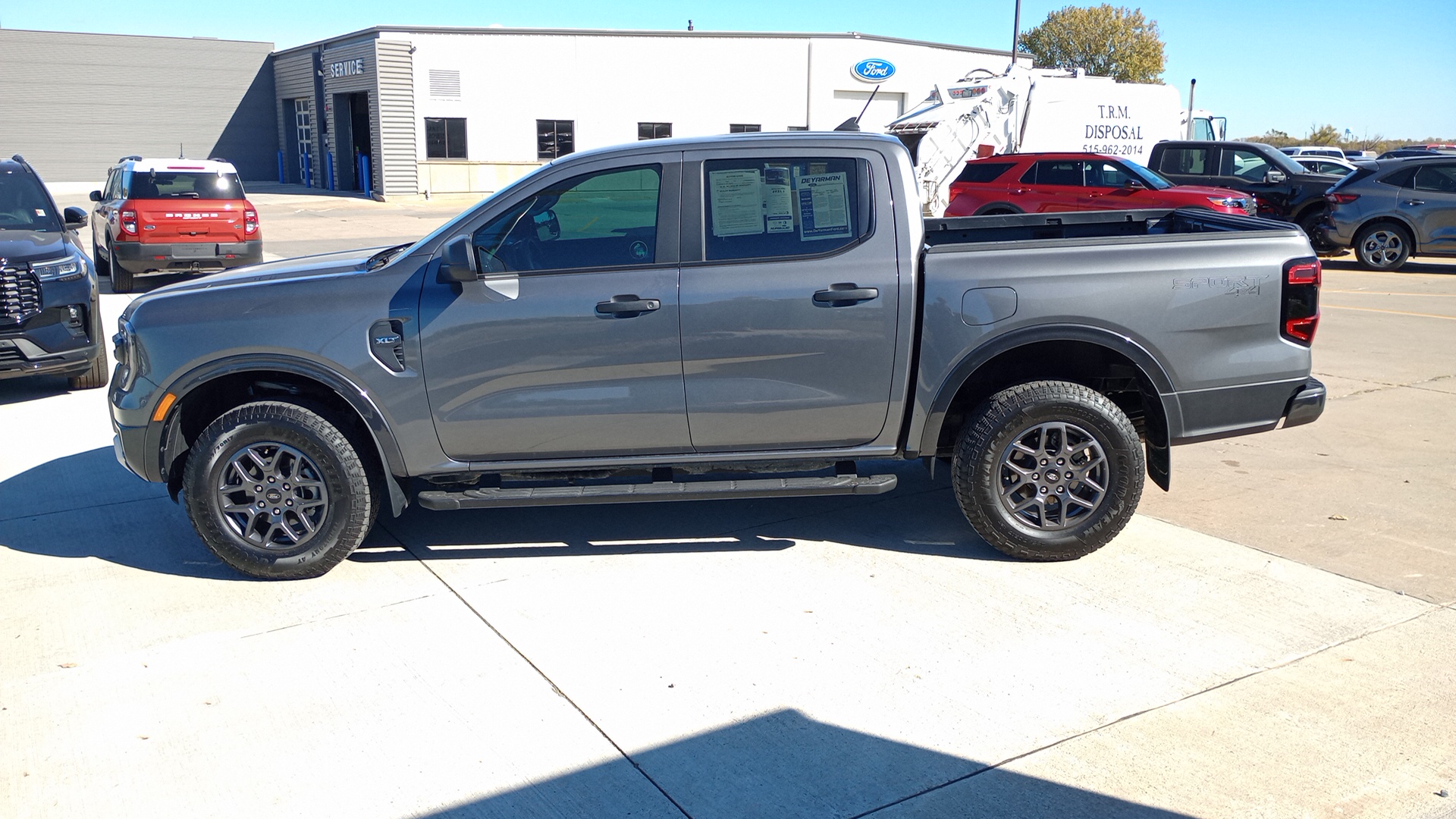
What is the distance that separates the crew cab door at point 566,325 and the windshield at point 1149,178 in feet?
44.4

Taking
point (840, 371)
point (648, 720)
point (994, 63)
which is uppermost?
point (994, 63)

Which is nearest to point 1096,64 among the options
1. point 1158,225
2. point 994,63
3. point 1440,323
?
point 994,63

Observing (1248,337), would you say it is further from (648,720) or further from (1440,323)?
(1440,323)

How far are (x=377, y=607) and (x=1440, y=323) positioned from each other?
1156 centimetres

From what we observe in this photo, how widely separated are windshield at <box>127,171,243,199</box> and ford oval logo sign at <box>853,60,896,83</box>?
2920 centimetres

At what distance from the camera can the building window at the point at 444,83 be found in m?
36.4

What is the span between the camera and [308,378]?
4938mm

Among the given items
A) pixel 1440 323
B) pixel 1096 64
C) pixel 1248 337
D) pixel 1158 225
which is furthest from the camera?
pixel 1096 64

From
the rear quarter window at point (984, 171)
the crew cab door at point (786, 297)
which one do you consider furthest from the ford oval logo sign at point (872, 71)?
the crew cab door at point (786, 297)

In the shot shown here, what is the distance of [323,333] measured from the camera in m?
4.81

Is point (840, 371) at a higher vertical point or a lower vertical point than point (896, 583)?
higher

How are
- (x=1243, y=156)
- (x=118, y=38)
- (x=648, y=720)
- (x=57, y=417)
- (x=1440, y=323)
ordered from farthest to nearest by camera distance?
(x=118, y=38) < (x=1243, y=156) < (x=1440, y=323) < (x=57, y=417) < (x=648, y=720)

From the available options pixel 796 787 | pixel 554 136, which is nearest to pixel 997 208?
pixel 796 787

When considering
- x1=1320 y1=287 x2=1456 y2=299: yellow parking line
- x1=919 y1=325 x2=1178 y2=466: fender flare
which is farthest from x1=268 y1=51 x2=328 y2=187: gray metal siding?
x1=919 y1=325 x2=1178 y2=466: fender flare
